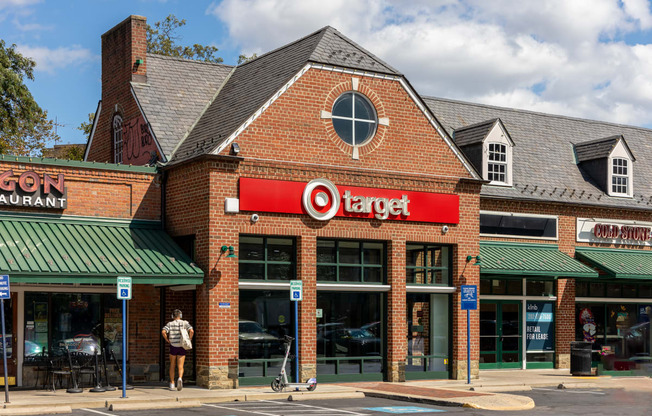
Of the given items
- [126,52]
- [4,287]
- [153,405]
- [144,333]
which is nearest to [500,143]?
[126,52]

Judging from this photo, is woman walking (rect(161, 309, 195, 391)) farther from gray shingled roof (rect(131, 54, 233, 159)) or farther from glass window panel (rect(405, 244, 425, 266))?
glass window panel (rect(405, 244, 425, 266))

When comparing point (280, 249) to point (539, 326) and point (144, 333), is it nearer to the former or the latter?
point (144, 333)

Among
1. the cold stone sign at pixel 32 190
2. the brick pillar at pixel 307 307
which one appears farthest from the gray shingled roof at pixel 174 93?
the brick pillar at pixel 307 307

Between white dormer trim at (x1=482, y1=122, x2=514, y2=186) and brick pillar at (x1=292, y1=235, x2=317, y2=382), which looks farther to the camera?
white dormer trim at (x1=482, y1=122, x2=514, y2=186)

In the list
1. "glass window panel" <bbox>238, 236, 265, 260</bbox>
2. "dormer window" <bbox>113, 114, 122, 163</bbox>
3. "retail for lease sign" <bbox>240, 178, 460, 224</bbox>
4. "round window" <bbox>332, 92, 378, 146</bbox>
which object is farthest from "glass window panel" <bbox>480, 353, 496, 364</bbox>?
"dormer window" <bbox>113, 114, 122, 163</bbox>

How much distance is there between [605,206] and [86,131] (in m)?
29.0

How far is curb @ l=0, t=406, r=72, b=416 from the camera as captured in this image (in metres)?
17.3

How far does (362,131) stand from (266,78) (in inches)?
122

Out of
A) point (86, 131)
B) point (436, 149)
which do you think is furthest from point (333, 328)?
point (86, 131)

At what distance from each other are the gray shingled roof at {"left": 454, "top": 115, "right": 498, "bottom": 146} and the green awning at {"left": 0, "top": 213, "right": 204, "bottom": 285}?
11.3 m

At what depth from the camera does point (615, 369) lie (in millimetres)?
31156

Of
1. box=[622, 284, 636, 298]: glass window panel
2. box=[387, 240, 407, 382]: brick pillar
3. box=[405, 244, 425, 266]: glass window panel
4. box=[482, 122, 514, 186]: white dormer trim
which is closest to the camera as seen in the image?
box=[387, 240, 407, 382]: brick pillar

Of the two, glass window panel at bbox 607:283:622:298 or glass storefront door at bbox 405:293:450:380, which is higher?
glass window panel at bbox 607:283:622:298

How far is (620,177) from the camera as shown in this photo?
107ft
